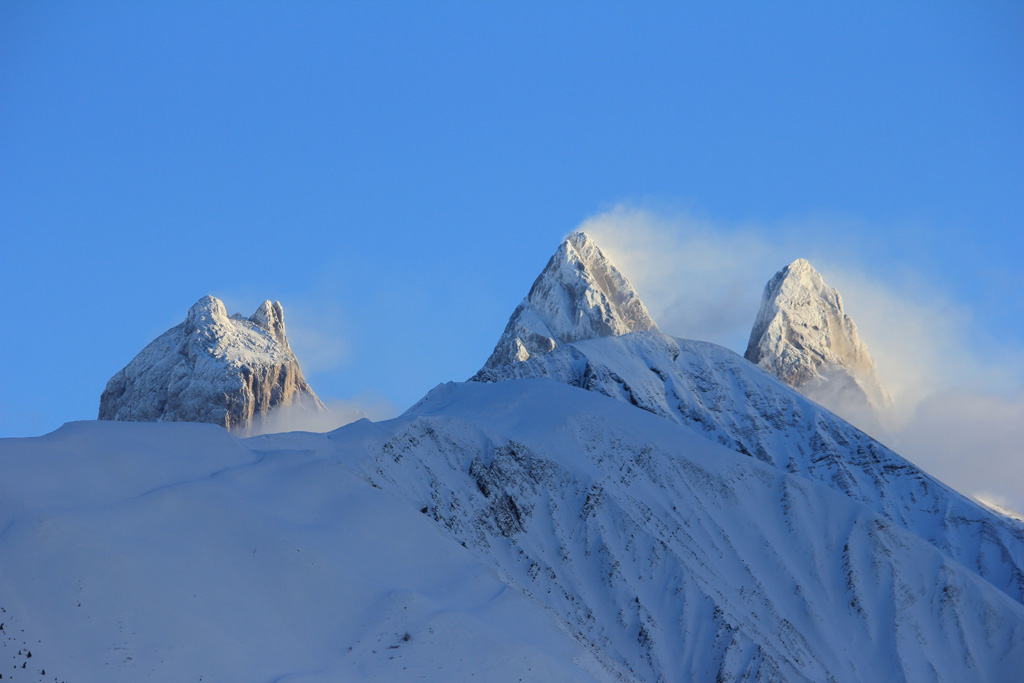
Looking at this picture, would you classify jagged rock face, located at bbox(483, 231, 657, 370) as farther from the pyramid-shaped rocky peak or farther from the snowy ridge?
the snowy ridge

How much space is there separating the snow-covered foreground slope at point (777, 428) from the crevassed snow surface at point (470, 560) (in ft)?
27.3

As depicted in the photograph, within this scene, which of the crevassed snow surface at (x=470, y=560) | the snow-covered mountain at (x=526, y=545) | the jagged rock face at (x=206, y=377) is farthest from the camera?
the jagged rock face at (x=206, y=377)

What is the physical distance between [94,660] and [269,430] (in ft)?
434

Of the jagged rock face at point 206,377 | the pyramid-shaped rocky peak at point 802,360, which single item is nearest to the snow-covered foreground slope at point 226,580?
the jagged rock face at point 206,377

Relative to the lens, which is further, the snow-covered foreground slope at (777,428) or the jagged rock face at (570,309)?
the jagged rock face at (570,309)

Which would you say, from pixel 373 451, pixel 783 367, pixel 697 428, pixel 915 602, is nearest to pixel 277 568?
pixel 373 451

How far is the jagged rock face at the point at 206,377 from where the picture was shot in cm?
16838

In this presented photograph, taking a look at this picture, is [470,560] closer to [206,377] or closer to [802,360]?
[206,377]

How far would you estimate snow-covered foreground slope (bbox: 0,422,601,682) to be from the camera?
44.3m

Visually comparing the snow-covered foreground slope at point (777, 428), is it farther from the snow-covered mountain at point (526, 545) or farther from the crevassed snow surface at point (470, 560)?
the crevassed snow surface at point (470, 560)

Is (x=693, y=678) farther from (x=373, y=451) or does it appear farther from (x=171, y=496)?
(x=171, y=496)

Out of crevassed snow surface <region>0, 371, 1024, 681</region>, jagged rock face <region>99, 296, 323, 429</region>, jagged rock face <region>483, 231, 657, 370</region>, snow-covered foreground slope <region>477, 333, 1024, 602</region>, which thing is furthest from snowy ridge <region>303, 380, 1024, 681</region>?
jagged rock face <region>99, 296, 323, 429</region>

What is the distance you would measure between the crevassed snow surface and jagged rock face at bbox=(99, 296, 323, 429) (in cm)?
5782

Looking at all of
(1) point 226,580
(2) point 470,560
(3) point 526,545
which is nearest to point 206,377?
(3) point 526,545
